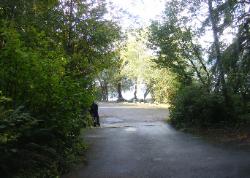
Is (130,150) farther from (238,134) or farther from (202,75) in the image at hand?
(202,75)

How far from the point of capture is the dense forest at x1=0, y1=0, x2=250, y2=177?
9.04m

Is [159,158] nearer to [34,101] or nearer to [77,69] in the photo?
[34,101]

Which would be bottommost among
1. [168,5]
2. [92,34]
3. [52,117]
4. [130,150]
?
[130,150]

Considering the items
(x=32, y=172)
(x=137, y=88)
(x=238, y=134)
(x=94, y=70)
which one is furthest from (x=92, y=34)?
(x=137, y=88)

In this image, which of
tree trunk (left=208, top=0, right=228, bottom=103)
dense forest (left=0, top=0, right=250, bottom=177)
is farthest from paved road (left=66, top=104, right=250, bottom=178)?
tree trunk (left=208, top=0, right=228, bottom=103)

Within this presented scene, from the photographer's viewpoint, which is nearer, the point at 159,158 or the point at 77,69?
the point at 159,158

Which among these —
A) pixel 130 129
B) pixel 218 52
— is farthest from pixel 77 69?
pixel 218 52

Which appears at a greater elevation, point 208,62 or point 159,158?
point 208,62

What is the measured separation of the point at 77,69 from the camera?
631 inches

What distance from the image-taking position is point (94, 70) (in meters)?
16.6

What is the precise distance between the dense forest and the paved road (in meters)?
0.73

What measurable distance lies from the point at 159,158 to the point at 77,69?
249 inches

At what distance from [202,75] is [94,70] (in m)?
6.68

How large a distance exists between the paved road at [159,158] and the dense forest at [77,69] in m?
0.73
